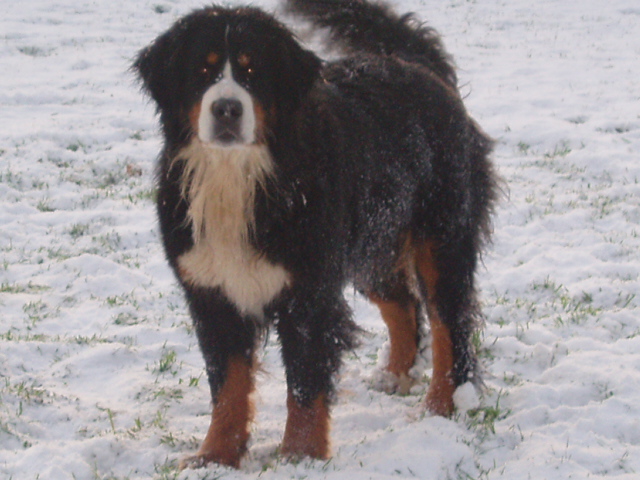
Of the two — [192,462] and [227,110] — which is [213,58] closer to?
[227,110]

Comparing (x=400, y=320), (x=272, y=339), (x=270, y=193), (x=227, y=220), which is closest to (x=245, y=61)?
(x=270, y=193)

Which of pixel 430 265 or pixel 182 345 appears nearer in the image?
pixel 430 265

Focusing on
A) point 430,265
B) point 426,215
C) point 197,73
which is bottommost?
point 430,265

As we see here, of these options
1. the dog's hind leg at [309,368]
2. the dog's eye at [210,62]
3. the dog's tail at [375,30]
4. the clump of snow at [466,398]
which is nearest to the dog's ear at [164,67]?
the dog's eye at [210,62]

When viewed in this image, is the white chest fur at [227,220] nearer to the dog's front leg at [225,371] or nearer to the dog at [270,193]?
the dog at [270,193]

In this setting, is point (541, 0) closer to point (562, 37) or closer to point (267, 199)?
point (562, 37)

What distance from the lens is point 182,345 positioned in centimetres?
468

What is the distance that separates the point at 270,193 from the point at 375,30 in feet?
5.91

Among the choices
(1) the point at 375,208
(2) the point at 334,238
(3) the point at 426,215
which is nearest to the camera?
(2) the point at 334,238

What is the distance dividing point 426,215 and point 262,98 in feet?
4.39

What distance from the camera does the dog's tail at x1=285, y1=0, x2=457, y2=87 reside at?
15.0 ft

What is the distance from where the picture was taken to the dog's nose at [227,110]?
9.89ft

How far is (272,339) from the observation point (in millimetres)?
4926

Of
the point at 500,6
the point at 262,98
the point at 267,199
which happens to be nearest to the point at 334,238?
the point at 267,199
